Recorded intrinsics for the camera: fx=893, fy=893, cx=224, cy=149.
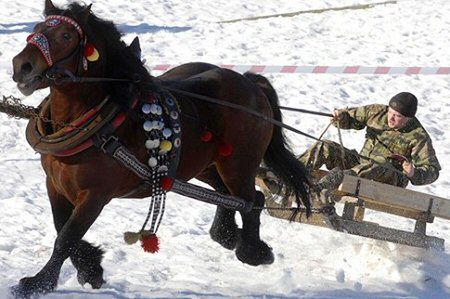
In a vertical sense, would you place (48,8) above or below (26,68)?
above

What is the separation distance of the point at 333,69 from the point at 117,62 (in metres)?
6.19

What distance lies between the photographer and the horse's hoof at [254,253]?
19.2 feet

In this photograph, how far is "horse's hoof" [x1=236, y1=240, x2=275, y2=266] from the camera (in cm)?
586

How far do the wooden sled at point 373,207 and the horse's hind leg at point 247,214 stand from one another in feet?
1.44

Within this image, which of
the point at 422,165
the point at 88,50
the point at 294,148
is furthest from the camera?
the point at 294,148

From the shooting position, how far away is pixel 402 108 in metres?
6.53

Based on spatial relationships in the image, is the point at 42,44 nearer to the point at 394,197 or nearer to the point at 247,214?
the point at 247,214

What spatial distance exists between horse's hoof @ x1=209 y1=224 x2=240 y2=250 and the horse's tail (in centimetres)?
46

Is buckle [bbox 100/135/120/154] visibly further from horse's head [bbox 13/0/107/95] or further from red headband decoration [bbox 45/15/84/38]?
red headband decoration [bbox 45/15/84/38]

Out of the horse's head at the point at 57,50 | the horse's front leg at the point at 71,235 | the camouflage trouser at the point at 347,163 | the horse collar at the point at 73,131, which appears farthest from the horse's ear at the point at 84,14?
the camouflage trouser at the point at 347,163

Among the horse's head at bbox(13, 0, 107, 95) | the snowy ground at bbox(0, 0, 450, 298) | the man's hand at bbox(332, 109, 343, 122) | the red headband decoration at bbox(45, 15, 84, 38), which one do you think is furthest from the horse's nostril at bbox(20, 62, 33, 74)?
the man's hand at bbox(332, 109, 343, 122)

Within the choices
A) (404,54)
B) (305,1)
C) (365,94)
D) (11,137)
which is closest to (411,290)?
(11,137)

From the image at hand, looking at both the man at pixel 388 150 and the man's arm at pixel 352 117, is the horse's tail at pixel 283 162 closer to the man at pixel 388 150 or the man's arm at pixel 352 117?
the man at pixel 388 150

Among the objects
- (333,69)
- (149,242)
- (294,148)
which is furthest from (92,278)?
(333,69)
